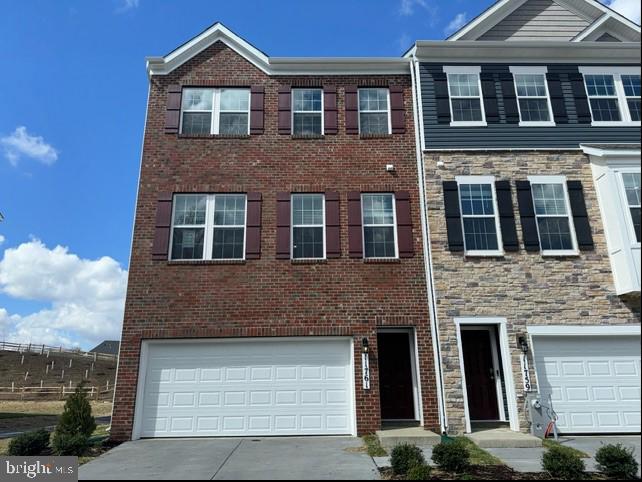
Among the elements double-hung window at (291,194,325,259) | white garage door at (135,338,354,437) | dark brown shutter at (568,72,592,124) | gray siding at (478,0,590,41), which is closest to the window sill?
double-hung window at (291,194,325,259)

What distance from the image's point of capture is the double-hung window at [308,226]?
36.5 feet

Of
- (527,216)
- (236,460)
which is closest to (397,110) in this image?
(527,216)

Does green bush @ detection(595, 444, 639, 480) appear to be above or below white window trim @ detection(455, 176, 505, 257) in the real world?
below

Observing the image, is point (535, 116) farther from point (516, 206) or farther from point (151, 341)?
point (151, 341)

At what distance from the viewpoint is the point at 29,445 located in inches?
323

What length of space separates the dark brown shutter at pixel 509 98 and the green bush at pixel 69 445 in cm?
1240

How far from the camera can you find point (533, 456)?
26.2ft

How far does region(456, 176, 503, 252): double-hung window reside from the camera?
1095 cm

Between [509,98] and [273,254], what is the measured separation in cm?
764

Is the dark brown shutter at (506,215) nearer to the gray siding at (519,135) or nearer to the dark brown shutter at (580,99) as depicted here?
the gray siding at (519,135)

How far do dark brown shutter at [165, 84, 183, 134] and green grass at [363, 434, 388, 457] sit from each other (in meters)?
9.05

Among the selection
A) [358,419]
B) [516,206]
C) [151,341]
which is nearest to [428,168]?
[516,206]

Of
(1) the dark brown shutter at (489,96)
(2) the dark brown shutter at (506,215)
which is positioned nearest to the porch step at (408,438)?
(2) the dark brown shutter at (506,215)

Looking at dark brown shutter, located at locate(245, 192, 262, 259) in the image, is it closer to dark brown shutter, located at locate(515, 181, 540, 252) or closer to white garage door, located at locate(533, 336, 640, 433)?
dark brown shutter, located at locate(515, 181, 540, 252)
